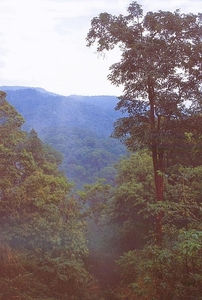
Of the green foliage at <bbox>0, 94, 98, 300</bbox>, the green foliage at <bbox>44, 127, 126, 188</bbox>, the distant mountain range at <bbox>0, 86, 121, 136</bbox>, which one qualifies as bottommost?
the green foliage at <bbox>44, 127, 126, 188</bbox>

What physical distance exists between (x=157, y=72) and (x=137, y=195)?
8833 mm

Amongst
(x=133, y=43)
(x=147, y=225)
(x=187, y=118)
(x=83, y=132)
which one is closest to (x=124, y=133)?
(x=187, y=118)

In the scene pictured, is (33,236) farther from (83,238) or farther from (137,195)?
(137,195)

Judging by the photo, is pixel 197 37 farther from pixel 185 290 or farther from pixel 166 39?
pixel 185 290

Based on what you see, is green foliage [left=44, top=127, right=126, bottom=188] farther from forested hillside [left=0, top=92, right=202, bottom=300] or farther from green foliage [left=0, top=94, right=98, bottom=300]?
green foliage [left=0, top=94, right=98, bottom=300]

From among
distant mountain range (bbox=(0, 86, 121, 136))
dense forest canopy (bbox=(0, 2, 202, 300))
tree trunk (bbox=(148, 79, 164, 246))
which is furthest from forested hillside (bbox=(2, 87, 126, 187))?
tree trunk (bbox=(148, 79, 164, 246))

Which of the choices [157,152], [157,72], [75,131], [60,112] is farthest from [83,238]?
[60,112]

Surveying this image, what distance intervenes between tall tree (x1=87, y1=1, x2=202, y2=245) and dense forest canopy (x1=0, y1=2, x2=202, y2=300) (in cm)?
3

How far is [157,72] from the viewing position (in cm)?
740

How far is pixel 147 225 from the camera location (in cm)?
1552

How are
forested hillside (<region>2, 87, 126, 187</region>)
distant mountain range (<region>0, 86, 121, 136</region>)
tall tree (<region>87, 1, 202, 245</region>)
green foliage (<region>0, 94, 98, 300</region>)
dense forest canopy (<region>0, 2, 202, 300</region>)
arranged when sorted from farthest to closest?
1. distant mountain range (<region>0, 86, 121, 136</region>)
2. forested hillside (<region>2, 87, 126, 187</region>)
3. green foliage (<region>0, 94, 98, 300</region>)
4. tall tree (<region>87, 1, 202, 245</region>)
5. dense forest canopy (<region>0, 2, 202, 300</region>)

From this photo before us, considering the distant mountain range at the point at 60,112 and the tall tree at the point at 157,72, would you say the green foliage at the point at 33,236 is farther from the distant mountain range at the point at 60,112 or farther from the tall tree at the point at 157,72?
the distant mountain range at the point at 60,112

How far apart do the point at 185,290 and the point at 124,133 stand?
4547 millimetres

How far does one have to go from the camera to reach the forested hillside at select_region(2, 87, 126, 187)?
63.1 meters
